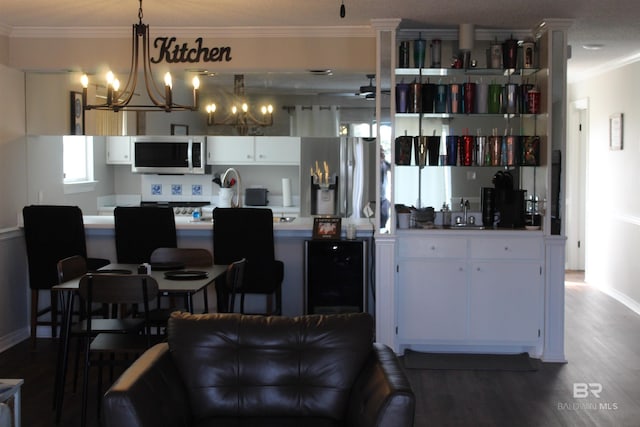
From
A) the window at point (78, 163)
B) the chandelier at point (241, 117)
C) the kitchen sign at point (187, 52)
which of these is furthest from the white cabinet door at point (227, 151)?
the kitchen sign at point (187, 52)

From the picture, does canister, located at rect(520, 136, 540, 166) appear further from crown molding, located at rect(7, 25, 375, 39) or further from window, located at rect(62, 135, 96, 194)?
window, located at rect(62, 135, 96, 194)

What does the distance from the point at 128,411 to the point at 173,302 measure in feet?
10.3

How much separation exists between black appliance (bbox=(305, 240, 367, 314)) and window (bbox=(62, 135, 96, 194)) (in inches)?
122

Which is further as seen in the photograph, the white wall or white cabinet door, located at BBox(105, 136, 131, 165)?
white cabinet door, located at BBox(105, 136, 131, 165)

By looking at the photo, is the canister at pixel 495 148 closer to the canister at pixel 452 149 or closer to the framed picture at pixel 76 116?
the canister at pixel 452 149

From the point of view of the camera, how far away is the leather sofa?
288 cm

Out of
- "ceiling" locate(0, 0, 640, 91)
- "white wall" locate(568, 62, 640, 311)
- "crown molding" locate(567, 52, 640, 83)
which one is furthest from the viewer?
"white wall" locate(568, 62, 640, 311)

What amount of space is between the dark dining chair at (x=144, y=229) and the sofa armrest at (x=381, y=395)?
105 inches

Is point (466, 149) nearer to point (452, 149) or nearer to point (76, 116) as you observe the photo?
point (452, 149)

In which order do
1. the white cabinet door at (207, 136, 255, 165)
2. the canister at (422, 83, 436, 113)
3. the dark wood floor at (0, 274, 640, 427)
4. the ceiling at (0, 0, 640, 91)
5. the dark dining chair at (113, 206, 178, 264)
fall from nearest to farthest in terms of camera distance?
the dark wood floor at (0, 274, 640, 427)
the ceiling at (0, 0, 640, 91)
the dark dining chair at (113, 206, 178, 264)
the canister at (422, 83, 436, 113)
the white cabinet door at (207, 136, 255, 165)

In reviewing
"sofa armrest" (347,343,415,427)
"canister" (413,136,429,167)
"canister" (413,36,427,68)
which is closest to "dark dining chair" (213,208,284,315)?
"canister" (413,136,429,167)

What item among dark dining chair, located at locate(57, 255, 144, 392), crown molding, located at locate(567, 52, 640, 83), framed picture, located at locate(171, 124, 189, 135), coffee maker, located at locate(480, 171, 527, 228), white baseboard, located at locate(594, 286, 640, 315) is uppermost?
crown molding, located at locate(567, 52, 640, 83)

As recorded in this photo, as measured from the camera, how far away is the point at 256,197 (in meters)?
8.39

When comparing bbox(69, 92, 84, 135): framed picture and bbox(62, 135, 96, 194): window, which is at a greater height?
bbox(69, 92, 84, 135): framed picture
